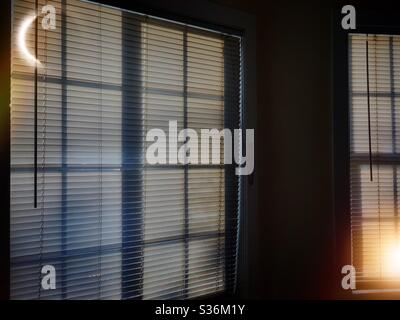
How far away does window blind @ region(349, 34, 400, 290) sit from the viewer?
1.95 meters

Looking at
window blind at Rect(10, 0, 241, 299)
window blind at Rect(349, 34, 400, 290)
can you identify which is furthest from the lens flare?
window blind at Rect(349, 34, 400, 290)

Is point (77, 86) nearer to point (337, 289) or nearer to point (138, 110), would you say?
point (138, 110)

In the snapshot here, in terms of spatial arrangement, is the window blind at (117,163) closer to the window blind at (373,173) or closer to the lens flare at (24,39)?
the lens flare at (24,39)

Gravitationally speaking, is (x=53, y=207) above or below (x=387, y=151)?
below

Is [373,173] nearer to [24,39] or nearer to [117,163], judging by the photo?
[117,163]

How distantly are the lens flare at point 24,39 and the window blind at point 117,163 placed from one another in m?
0.01

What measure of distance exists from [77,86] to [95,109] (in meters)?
0.11

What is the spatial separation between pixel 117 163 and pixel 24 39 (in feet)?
1.91

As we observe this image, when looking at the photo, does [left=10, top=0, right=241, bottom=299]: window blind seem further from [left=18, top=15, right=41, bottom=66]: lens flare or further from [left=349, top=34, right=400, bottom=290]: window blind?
[left=349, top=34, right=400, bottom=290]: window blind

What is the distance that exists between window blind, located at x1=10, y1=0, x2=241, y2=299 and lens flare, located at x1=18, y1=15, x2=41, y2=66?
11 millimetres

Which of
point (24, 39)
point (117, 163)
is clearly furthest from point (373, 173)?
point (24, 39)

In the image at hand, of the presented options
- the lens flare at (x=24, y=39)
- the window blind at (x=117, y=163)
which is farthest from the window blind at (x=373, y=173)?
the lens flare at (x=24, y=39)

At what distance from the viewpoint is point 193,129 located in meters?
1.73
